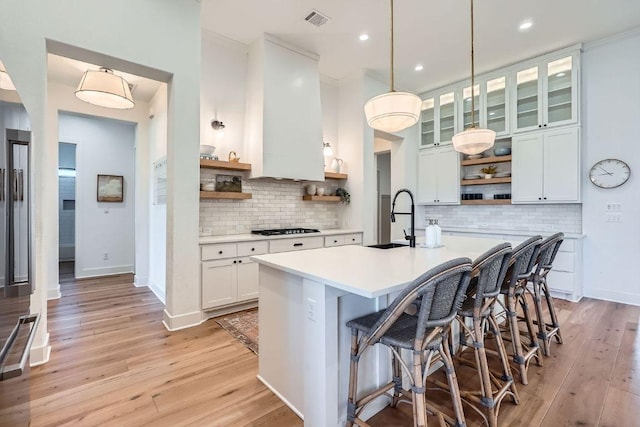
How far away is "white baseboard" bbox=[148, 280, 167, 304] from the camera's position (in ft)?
12.8

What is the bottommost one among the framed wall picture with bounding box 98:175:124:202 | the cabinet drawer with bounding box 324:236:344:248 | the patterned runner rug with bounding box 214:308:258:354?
the patterned runner rug with bounding box 214:308:258:354

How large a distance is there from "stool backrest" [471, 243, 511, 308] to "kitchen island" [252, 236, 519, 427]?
0.27 metres

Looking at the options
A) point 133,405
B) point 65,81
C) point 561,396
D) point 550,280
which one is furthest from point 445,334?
point 65,81

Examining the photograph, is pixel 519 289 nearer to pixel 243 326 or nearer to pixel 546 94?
pixel 243 326

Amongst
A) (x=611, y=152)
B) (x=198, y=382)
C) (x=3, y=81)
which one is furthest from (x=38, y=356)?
(x=611, y=152)

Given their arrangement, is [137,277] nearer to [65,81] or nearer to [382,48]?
[65,81]

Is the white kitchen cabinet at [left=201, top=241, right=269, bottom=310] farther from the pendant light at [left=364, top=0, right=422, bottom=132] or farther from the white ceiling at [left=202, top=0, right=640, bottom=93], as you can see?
the white ceiling at [left=202, top=0, right=640, bottom=93]

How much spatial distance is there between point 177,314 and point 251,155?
210cm

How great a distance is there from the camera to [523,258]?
2088 millimetres

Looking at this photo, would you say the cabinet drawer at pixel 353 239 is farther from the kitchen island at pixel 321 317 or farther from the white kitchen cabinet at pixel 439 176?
the kitchen island at pixel 321 317

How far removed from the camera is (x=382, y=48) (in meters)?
4.17

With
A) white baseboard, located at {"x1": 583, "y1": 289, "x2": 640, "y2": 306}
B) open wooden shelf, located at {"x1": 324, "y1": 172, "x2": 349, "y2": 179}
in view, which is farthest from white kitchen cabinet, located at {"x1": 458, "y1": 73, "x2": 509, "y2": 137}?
white baseboard, located at {"x1": 583, "y1": 289, "x2": 640, "y2": 306}

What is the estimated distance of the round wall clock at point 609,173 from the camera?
376cm

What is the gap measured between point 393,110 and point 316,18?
6.63 ft
